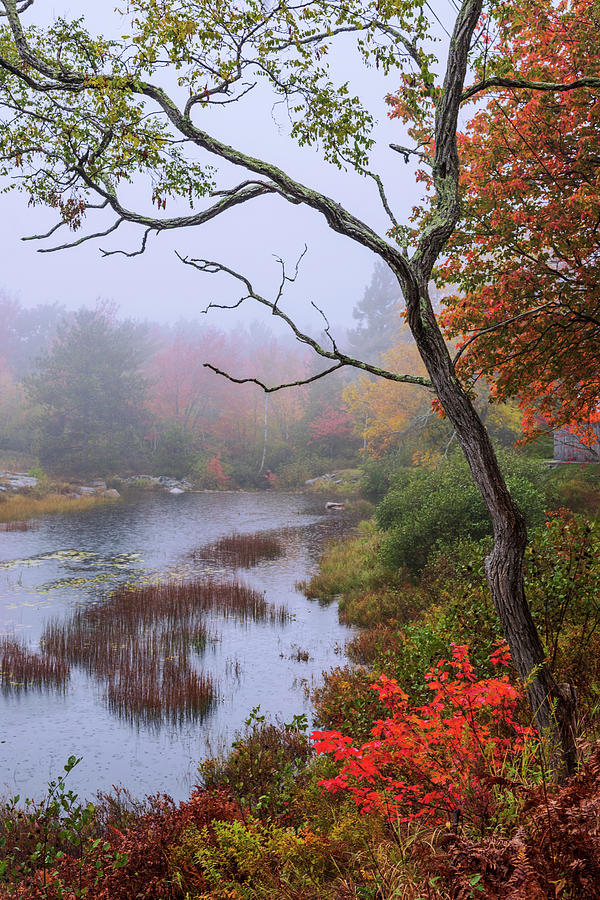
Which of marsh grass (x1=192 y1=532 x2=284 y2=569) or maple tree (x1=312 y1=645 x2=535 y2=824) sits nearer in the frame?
maple tree (x1=312 y1=645 x2=535 y2=824)

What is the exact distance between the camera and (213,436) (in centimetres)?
4778

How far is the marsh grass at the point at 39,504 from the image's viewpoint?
26.4m

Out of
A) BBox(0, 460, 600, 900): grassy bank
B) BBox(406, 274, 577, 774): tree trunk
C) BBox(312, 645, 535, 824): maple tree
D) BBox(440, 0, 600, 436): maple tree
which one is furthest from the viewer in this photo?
BBox(440, 0, 600, 436): maple tree

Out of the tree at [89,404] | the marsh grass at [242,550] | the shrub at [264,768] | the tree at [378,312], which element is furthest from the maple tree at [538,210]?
the tree at [378,312]

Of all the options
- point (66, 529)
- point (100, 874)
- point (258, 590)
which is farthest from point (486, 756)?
point (66, 529)

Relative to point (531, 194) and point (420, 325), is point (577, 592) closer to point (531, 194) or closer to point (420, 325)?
point (420, 325)

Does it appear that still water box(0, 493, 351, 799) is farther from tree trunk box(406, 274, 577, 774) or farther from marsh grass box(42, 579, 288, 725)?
tree trunk box(406, 274, 577, 774)

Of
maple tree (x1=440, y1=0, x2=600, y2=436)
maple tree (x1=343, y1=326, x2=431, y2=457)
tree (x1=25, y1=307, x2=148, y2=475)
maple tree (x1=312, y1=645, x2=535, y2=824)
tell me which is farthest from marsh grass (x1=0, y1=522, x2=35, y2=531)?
maple tree (x1=312, y1=645, x2=535, y2=824)

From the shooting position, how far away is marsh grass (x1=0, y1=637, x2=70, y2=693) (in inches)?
360

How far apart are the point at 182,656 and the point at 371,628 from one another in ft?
10.9

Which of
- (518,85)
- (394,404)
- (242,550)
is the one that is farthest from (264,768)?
(394,404)

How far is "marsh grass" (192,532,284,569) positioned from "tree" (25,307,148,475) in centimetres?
2219

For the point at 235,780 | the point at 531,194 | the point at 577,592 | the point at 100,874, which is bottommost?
the point at 235,780

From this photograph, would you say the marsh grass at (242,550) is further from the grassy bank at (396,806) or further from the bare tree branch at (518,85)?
the bare tree branch at (518,85)
